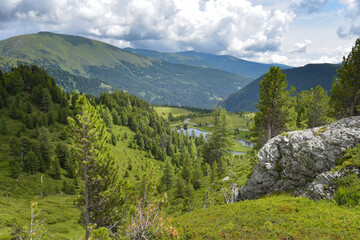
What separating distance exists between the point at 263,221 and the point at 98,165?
18.0 metres

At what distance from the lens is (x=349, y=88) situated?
81.1ft

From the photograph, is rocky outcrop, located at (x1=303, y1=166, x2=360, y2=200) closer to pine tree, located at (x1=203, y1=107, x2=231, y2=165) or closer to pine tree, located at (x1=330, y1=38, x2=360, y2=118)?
pine tree, located at (x1=330, y1=38, x2=360, y2=118)

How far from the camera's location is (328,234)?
10969 millimetres

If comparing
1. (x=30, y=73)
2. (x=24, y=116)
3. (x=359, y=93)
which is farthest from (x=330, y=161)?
(x=30, y=73)

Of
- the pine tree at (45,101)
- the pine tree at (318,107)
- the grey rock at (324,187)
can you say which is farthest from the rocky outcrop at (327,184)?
the pine tree at (45,101)

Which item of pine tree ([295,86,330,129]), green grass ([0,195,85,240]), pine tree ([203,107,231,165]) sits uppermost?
pine tree ([295,86,330,129])

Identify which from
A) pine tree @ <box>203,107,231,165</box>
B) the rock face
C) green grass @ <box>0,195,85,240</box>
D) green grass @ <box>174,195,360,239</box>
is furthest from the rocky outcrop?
pine tree @ <box>203,107,231,165</box>

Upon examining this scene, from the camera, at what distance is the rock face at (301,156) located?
58.6 ft

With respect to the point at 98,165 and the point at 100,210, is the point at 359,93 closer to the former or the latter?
the point at 98,165

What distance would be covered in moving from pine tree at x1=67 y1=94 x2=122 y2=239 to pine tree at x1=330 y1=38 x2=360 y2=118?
1234 inches

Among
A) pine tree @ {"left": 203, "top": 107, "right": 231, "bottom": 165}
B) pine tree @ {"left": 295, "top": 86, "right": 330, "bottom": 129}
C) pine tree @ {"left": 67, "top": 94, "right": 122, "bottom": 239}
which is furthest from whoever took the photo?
pine tree @ {"left": 203, "top": 107, "right": 231, "bottom": 165}

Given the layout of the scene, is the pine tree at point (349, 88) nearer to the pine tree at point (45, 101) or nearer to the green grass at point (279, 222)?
the green grass at point (279, 222)

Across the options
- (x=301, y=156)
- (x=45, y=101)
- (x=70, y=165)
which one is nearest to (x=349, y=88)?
(x=301, y=156)

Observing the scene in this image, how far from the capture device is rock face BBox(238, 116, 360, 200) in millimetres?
17859
